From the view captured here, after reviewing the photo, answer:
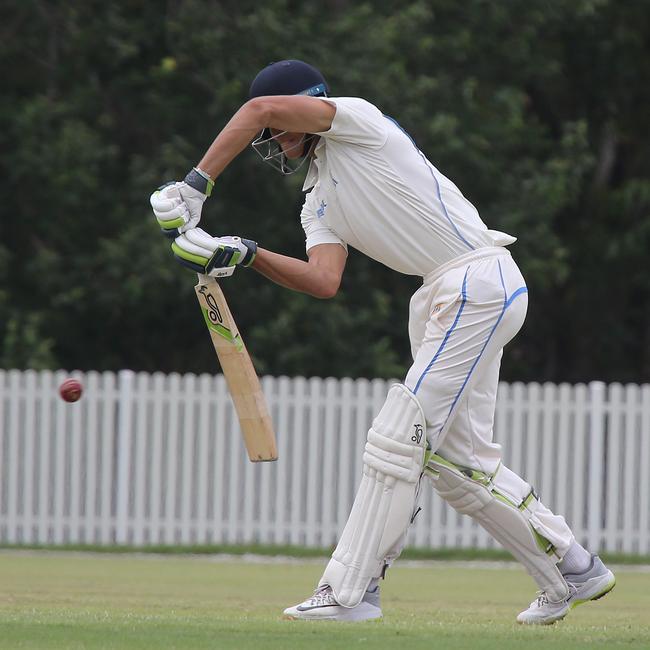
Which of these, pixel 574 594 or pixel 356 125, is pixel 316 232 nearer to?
pixel 356 125

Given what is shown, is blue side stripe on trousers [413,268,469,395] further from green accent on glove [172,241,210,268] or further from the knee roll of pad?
green accent on glove [172,241,210,268]

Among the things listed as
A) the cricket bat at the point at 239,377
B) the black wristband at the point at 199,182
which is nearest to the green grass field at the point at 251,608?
the cricket bat at the point at 239,377

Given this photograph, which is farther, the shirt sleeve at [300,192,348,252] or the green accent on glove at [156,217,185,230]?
the shirt sleeve at [300,192,348,252]

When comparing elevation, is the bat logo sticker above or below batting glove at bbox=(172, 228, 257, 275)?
below

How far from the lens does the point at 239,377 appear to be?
4.86m

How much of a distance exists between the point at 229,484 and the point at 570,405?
2.65 meters

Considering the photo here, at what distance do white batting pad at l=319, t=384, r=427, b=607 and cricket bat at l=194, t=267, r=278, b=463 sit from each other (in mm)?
387

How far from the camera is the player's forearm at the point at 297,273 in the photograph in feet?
15.5

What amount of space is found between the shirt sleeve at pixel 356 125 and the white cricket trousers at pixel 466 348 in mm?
488

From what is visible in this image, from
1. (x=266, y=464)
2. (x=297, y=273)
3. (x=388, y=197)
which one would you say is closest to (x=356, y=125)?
(x=388, y=197)

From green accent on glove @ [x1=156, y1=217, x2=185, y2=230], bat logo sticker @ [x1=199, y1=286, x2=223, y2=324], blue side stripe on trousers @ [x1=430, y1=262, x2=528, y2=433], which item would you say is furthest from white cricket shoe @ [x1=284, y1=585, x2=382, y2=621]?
green accent on glove @ [x1=156, y1=217, x2=185, y2=230]

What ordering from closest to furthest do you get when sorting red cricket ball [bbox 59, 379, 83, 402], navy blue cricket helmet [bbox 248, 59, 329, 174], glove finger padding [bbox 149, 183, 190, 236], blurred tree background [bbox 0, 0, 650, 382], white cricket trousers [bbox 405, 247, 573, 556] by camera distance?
1. glove finger padding [bbox 149, 183, 190, 236]
2. white cricket trousers [bbox 405, 247, 573, 556]
3. navy blue cricket helmet [bbox 248, 59, 329, 174]
4. red cricket ball [bbox 59, 379, 83, 402]
5. blurred tree background [bbox 0, 0, 650, 382]

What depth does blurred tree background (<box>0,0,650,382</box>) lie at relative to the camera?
13484mm

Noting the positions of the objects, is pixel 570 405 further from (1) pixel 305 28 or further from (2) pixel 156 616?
(2) pixel 156 616
